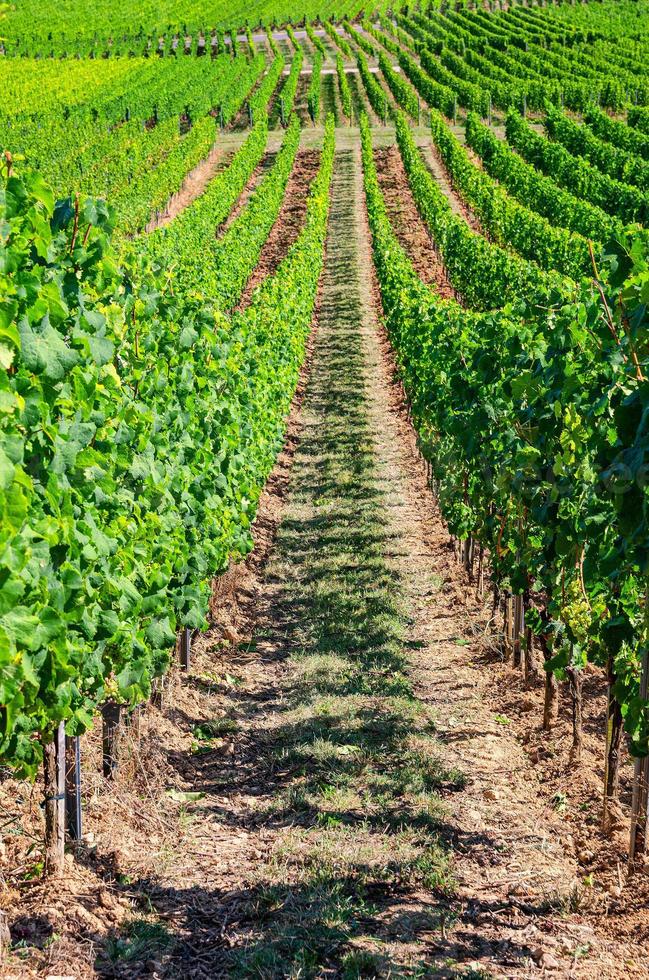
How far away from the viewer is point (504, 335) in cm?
819

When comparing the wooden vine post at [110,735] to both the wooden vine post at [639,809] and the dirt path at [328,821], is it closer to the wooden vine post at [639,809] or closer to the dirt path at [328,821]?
the dirt path at [328,821]

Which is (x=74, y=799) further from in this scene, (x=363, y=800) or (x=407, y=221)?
(x=407, y=221)

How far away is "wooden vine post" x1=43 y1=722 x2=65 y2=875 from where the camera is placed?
5.07 metres

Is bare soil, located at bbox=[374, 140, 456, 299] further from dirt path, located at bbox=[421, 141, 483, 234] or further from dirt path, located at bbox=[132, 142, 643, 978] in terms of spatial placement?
dirt path, located at bbox=[132, 142, 643, 978]

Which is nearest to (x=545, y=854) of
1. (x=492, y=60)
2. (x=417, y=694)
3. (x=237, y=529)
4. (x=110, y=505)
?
(x=417, y=694)

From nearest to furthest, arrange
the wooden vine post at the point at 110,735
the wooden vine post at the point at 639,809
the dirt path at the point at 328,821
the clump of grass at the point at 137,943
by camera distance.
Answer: the clump of grass at the point at 137,943 < the dirt path at the point at 328,821 < the wooden vine post at the point at 639,809 < the wooden vine post at the point at 110,735

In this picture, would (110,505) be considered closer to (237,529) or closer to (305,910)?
(305,910)

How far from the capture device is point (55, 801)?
5.18 meters

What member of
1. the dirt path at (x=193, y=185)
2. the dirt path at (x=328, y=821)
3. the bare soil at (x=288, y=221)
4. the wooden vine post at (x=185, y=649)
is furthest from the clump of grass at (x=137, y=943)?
the dirt path at (x=193, y=185)

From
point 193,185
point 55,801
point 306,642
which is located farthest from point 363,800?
point 193,185

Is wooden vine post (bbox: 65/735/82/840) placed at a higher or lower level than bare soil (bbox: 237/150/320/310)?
lower

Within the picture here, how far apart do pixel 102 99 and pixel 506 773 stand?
179 feet

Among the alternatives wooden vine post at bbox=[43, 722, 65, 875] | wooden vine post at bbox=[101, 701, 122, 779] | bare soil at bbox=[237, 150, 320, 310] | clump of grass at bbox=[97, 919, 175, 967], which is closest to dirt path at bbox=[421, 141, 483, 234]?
bare soil at bbox=[237, 150, 320, 310]

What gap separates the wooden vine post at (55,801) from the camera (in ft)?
16.6
